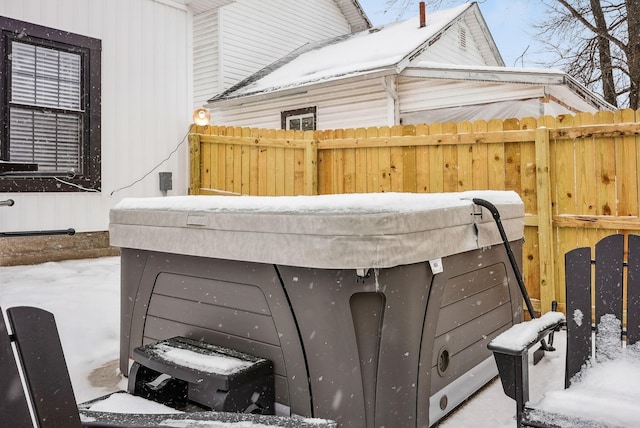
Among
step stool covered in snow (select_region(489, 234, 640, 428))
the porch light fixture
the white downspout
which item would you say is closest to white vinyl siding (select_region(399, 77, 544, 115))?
the white downspout

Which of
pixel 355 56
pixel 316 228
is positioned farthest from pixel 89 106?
pixel 355 56

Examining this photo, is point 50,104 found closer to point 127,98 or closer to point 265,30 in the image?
point 127,98

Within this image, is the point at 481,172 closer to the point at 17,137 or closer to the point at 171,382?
the point at 171,382

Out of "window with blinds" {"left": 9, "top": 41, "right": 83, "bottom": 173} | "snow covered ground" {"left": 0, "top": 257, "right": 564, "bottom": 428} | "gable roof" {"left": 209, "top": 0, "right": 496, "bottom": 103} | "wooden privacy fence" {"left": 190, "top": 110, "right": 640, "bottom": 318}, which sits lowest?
"snow covered ground" {"left": 0, "top": 257, "right": 564, "bottom": 428}

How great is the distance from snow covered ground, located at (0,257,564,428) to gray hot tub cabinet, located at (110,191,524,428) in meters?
0.16

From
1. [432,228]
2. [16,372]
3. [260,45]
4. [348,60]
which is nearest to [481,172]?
[432,228]

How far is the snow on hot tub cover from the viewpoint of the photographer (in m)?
1.61

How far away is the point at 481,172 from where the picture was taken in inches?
168

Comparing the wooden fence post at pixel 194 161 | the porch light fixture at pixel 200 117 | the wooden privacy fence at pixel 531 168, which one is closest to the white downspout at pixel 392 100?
the porch light fixture at pixel 200 117

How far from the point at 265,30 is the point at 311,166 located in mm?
7391

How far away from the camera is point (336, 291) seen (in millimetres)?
1653

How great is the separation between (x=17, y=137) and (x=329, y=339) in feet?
16.0

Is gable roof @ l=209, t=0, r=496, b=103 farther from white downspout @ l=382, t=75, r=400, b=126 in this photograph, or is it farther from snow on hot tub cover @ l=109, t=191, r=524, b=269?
snow on hot tub cover @ l=109, t=191, r=524, b=269

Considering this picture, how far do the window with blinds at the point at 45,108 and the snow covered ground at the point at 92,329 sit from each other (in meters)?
1.22
